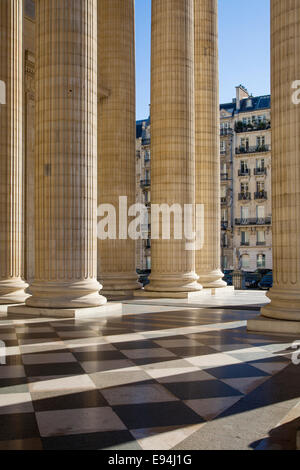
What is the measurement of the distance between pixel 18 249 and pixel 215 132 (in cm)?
1677

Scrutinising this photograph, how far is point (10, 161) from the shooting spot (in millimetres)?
26875

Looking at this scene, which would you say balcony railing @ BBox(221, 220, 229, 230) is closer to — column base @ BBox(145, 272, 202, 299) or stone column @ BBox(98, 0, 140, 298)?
stone column @ BBox(98, 0, 140, 298)

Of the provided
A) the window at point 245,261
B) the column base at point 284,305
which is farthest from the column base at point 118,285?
the window at point 245,261

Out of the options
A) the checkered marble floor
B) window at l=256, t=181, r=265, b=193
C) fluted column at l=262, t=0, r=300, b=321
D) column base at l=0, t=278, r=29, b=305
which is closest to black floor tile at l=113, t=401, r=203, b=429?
the checkered marble floor

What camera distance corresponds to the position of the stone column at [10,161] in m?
26.5

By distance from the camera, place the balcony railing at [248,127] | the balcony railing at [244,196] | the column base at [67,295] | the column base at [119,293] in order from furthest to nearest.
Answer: the balcony railing at [244,196] → the balcony railing at [248,127] → the column base at [119,293] → the column base at [67,295]

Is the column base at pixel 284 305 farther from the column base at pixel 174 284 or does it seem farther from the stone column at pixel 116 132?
the stone column at pixel 116 132

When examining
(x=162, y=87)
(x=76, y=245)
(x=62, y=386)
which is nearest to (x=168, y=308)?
(x=76, y=245)

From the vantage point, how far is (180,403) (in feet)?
32.6

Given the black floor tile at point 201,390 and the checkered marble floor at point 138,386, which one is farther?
the black floor tile at point 201,390

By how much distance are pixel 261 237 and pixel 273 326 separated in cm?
8107

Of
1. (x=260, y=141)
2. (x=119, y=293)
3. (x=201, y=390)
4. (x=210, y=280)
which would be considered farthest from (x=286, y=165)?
(x=260, y=141)

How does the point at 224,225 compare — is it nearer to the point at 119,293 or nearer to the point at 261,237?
the point at 261,237

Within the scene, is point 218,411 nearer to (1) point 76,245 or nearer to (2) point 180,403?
(2) point 180,403
